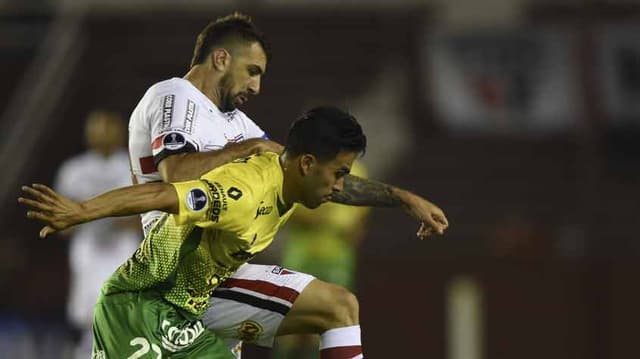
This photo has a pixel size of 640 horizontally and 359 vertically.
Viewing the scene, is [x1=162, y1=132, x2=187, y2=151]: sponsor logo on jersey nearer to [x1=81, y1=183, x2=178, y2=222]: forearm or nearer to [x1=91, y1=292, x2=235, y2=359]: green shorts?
[x1=91, y1=292, x2=235, y2=359]: green shorts

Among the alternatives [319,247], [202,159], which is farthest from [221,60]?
[319,247]

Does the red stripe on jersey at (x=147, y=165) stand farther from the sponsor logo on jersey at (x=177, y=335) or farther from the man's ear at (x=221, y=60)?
the sponsor logo on jersey at (x=177, y=335)

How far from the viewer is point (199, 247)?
6.64 m

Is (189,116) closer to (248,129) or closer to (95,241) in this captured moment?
(248,129)

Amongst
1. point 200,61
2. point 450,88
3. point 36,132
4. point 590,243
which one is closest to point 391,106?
point 450,88

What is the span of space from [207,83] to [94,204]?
5.38ft

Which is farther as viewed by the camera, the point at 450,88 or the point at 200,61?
the point at 450,88

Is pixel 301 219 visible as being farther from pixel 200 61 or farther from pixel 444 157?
pixel 444 157

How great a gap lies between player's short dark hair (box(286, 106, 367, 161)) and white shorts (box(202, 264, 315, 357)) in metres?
0.73

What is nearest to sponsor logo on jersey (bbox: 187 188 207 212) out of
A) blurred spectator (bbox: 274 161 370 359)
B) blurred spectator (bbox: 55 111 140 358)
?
blurred spectator (bbox: 274 161 370 359)

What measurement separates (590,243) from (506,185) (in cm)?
396

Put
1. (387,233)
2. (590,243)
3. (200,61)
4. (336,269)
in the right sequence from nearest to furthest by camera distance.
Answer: (200,61), (336,269), (590,243), (387,233)

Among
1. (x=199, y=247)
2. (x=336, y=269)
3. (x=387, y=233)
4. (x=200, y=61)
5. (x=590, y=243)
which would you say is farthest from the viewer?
(x=387, y=233)

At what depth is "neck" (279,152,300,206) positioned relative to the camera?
659 centimetres
